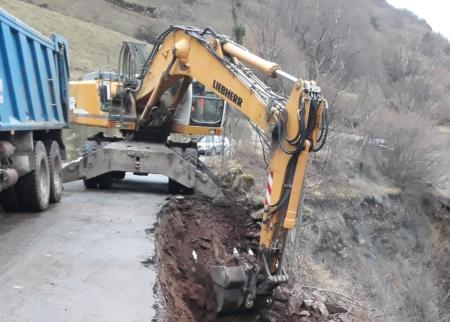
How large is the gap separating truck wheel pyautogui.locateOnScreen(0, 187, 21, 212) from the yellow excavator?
2.81m

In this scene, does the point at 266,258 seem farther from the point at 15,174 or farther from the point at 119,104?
the point at 119,104

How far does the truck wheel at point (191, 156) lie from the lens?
513 inches

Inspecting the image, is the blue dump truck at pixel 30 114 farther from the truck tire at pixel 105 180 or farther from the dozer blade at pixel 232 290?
the dozer blade at pixel 232 290

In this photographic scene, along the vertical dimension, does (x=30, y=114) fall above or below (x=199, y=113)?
above

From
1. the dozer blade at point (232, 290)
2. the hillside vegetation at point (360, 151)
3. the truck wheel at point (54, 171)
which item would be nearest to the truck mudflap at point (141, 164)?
the truck wheel at point (54, 171)

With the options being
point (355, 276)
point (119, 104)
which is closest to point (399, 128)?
point (355, 276)

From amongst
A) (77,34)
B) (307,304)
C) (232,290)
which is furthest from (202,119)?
(77,34)

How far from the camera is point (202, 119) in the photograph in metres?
13.7

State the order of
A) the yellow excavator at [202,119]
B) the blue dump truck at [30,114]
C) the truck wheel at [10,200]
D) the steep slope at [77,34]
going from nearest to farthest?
the yellow excavator at [202,119] < the blue dump truck at [30,114] < the truck wheel at [10,200] < the steep slope at [77,34]

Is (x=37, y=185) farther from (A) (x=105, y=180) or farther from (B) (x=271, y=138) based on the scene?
(B) (x=271, y=138)

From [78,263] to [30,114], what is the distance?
3.21 metres

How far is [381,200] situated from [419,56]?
28.3 metres

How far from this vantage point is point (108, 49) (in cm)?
4675

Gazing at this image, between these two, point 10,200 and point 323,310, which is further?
point 10,200
